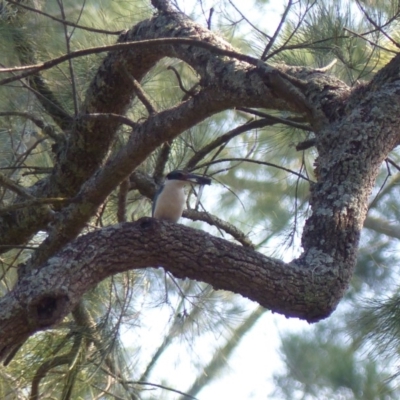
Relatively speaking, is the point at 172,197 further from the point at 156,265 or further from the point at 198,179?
the point at 156,265

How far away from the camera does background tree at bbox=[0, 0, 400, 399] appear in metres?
1.27

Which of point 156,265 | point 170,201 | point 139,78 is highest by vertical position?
point 139,78

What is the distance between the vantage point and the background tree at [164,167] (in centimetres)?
127

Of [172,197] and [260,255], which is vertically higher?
[172,197]

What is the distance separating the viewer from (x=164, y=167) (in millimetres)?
2350

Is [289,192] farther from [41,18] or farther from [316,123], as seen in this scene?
[316,123]

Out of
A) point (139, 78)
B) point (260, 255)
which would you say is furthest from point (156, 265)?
point (139, 78)

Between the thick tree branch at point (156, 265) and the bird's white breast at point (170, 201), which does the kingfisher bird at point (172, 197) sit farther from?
the thick tree branch at point (156, 265)

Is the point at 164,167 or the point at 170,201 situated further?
the point at 164,167

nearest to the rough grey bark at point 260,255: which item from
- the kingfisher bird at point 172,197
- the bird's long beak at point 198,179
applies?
the bird's long beak at point 198,179

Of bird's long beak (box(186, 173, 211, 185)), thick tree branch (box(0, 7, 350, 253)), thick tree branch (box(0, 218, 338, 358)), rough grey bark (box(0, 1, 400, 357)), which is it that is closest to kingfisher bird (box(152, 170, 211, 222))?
bird's long beak (box(186, 173, 211, 185))

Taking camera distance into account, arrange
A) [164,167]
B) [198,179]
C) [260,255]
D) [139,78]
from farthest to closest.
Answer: [164,167] → [139,78] → [198,179] → [260,255]

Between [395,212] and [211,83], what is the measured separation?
2331mm

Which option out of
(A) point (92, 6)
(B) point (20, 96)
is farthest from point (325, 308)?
(A) point (92, 6)
